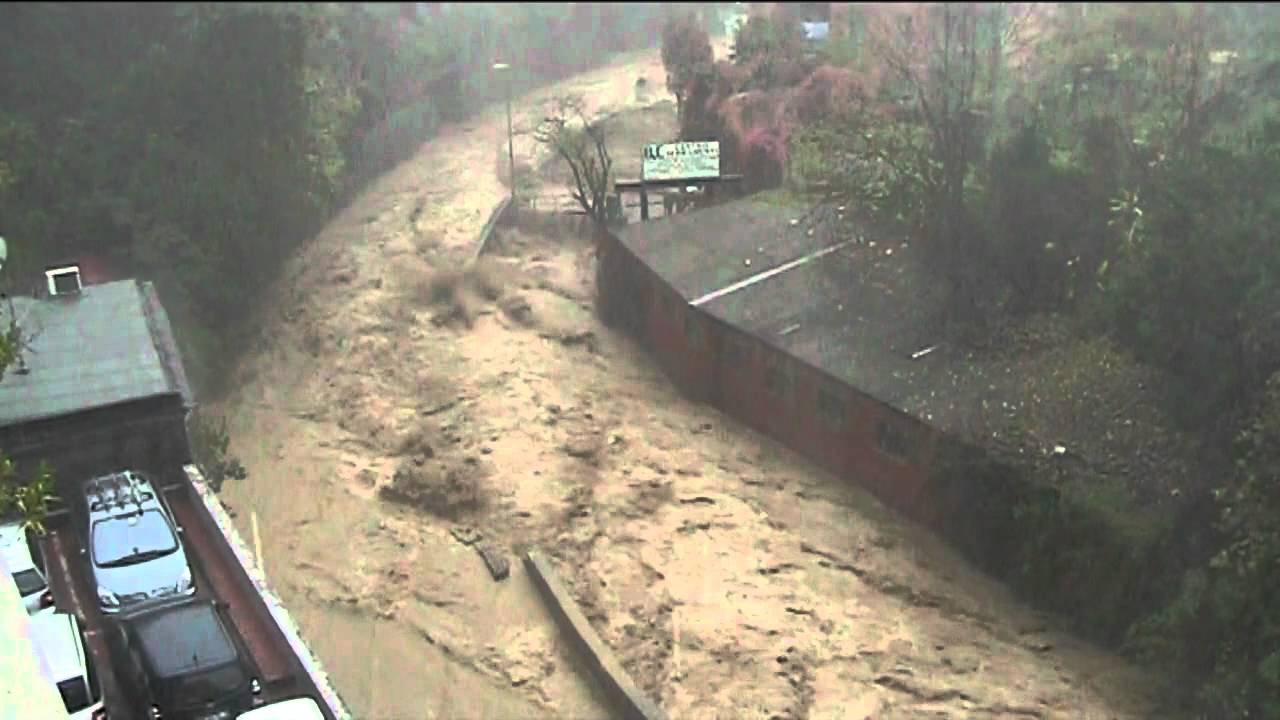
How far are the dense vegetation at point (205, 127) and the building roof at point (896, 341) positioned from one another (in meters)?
3.78

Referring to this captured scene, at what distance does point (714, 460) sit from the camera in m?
16.1

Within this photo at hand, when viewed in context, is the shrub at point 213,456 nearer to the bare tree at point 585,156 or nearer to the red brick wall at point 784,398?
the red brick wall at point 784,398

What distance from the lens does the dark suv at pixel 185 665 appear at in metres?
8.91

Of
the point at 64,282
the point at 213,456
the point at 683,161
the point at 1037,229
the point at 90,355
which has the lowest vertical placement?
the point at 213,456

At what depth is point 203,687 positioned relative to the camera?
8.92 meters

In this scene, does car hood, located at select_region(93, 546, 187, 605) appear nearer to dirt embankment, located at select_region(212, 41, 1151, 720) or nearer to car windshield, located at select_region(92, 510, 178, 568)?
car windshield, located at select_region(92, 510, 178, 568)

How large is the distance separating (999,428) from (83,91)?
15.2m

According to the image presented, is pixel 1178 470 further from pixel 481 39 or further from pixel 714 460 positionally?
pixel 481 39

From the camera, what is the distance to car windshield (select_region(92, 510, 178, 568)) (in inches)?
411

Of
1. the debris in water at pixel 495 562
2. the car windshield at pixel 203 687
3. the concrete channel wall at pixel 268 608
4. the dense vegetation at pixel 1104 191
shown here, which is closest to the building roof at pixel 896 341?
the dense vegetation at pixel 1104 191

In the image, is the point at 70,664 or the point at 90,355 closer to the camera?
the point at 70,664

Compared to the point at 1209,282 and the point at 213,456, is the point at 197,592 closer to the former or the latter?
the point at 213,456

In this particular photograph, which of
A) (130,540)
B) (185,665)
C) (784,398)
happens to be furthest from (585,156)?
(185,665)

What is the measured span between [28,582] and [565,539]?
237 inches
